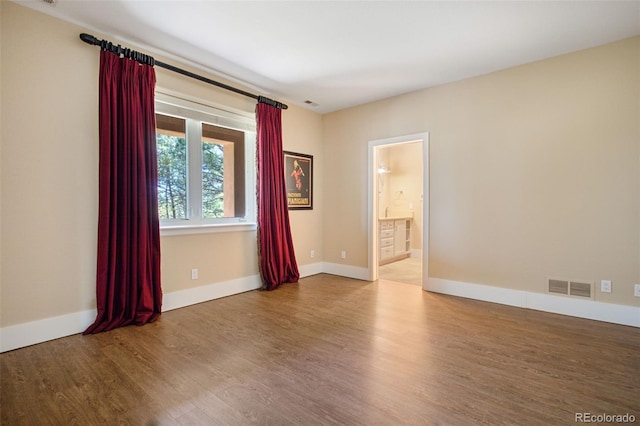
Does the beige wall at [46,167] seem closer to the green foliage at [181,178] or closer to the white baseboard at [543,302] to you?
the green foliage at [181,178]

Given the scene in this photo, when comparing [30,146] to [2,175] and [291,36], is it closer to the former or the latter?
[2,175]

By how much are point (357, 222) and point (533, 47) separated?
9.98ft

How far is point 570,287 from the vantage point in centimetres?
310

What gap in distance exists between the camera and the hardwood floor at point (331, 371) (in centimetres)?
161

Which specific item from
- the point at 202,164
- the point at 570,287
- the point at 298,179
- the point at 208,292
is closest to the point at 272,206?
the point at 298,179

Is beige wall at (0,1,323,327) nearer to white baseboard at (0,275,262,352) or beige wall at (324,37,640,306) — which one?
white baseboard at (0,275,262,352)

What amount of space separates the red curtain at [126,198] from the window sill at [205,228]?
236 mm

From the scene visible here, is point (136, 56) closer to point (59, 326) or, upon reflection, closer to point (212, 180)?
point (212, 180)

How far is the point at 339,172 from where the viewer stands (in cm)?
503

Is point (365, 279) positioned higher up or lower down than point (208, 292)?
lower down

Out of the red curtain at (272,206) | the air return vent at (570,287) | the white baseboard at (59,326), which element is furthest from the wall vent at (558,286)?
the white baseboard at (59,326)

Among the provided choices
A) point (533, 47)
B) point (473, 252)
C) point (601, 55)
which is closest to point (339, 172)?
point (473, 252)

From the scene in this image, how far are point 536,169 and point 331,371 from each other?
3096 mm

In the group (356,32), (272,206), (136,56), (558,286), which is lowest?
(558,286)
